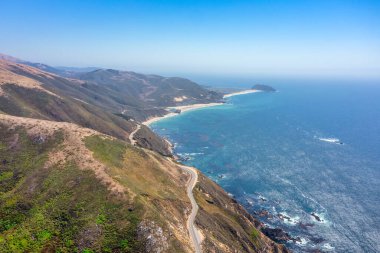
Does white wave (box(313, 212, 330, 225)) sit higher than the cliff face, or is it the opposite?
the cliff face

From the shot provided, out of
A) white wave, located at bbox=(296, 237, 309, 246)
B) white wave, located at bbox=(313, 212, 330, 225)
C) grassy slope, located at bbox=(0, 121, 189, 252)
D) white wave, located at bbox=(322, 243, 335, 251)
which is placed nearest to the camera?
grassy slope, located at bbox=(0, 121, 189, 252)

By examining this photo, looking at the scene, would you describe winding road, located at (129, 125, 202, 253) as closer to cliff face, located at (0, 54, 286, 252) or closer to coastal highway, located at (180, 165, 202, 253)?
coastal highway, located at (180, 165, 202, 253)

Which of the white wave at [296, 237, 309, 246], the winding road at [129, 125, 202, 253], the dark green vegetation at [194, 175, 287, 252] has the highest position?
the winding road at [129, 125, 202, 253]

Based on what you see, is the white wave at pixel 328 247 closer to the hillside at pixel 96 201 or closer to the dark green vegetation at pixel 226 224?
the dark green vegetation at pixel 226 224

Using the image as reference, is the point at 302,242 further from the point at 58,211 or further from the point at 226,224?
the point at 58,211

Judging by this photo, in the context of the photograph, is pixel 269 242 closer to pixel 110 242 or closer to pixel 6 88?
pixel 110 242

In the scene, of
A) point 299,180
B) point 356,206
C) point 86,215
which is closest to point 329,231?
point 356,206

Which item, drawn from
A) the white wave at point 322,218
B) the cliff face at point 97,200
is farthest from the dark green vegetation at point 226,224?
the white wave at point 322,218

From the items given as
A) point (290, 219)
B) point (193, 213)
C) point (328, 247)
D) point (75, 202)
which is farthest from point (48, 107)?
point (328, 247)

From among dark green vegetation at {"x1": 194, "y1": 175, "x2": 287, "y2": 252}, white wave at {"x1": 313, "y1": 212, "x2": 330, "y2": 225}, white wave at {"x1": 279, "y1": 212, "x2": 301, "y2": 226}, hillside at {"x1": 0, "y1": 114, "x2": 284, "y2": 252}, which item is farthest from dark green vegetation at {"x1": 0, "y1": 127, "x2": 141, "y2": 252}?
white wave at {"x1": 313, "y1": 212, "x2": 330, "y2": 225}

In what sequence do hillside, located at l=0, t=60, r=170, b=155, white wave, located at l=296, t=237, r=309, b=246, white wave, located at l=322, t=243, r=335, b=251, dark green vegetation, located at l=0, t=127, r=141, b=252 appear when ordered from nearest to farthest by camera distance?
1. dark green vegetation, located at l=0, t=127, r=141, b=252
2. white wave, located at l=322, t=243, r=335, b=251
3. white wave, located at l=296, t=237, r=309, b=246
4. hillside, located at l=0, t=60, r=170, b=155
